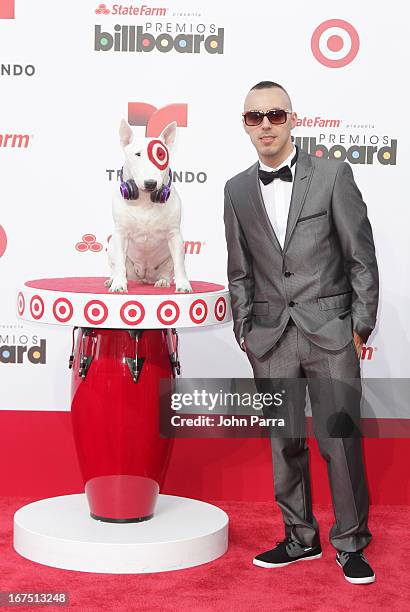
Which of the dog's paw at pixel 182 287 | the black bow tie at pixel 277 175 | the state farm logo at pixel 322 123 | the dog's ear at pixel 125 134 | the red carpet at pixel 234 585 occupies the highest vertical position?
the state farm logo at pixel 322 123

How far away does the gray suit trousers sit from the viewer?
3.38 meters

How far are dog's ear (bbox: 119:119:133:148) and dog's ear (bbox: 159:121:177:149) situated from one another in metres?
0.12

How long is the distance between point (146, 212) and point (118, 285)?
30 cm

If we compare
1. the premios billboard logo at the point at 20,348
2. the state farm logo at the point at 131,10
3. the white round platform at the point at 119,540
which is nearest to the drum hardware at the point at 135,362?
the white round platform at the point at 119,540

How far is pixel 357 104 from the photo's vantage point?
4.27m

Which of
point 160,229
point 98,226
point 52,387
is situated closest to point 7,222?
point 98,226

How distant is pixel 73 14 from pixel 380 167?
61.6 inches

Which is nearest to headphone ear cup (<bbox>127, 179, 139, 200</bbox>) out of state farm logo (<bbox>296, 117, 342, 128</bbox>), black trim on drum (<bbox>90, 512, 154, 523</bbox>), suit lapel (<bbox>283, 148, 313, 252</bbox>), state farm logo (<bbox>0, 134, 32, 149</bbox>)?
suit lapel (<bbox>283, 148, 313, 252</bbox>)

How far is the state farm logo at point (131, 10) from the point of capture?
423cm

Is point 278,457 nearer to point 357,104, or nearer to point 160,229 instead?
point 160,229

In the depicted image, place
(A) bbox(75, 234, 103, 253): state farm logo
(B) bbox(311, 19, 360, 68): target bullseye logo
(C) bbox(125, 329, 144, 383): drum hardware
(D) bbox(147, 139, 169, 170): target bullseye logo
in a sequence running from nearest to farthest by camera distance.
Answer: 1. (D) bbox(147, 139, 169, 170): target bullseye logo
2. (C) bbox(125, 329, 144, 383): drum hardware
3. (B) bbox(311, 19, 360, 68): target bullseye logo
4. (A) bbox(75, 234, 103, 253): state farm logo

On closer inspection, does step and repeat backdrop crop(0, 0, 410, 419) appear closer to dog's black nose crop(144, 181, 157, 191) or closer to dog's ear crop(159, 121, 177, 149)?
dog's ear crop(159, 121, 177, 149)

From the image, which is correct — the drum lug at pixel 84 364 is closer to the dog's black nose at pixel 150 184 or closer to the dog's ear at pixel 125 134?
the dog's black nose at pixel 150 184

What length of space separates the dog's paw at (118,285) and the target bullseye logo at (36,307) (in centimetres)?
25
